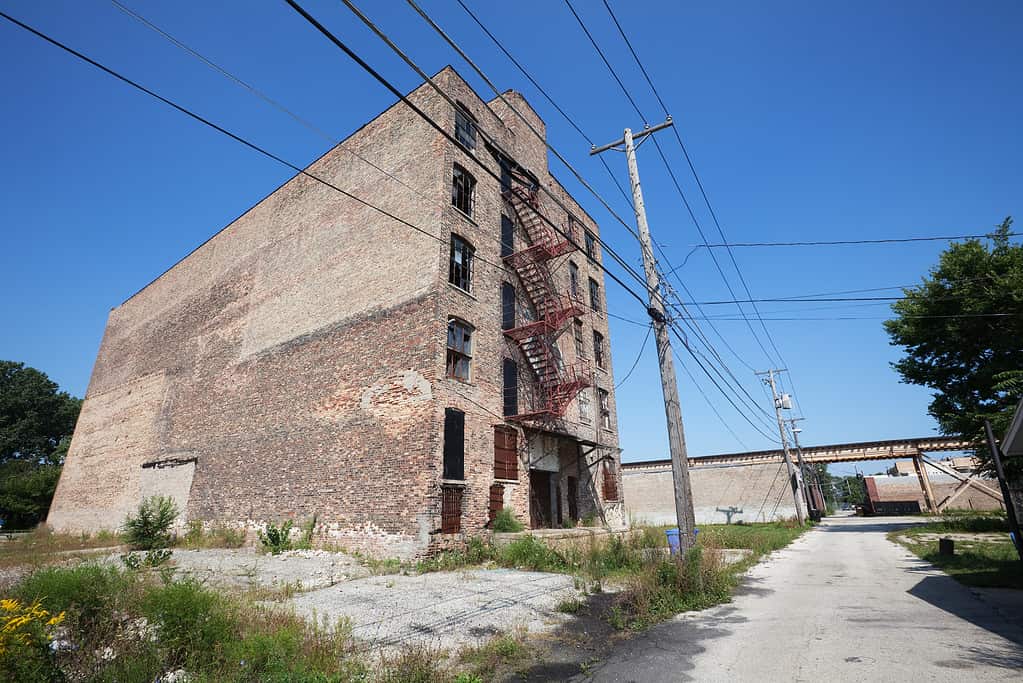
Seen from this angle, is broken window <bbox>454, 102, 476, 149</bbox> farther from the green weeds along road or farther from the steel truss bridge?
the steel truss bridge

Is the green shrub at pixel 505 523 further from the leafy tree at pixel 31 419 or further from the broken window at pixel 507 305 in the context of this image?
the leafy tree at pixel 31 419

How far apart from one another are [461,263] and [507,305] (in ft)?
8.94

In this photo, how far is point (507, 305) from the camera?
1845 centimetres

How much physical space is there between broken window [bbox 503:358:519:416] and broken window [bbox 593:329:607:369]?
7.46 meters

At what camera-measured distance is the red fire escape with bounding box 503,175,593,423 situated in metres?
17.8

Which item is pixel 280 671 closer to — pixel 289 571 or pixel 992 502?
pixel 289 571

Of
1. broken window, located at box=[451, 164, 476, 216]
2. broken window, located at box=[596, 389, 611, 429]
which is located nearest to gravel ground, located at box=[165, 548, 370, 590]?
broken window, located at box=[451, 164, 476, 216]

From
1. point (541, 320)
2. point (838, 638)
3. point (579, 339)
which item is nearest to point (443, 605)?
point (838, 638)

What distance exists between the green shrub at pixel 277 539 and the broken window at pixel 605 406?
13.9m

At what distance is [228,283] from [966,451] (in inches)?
1316

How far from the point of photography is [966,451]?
19562mm

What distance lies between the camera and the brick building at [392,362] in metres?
14.2

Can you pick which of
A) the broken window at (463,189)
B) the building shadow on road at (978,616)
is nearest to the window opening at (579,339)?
the broken window at (463,189)

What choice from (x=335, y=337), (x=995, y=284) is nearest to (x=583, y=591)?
(x=335, y=337)
